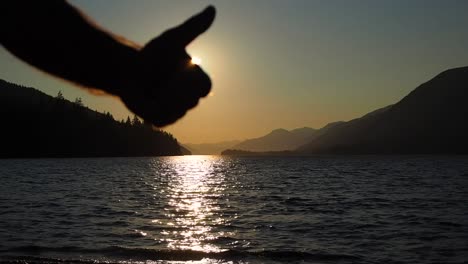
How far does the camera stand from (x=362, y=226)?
117 feet

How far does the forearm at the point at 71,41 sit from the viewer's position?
1793mm

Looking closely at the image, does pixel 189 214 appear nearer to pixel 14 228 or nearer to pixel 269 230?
pixel 269 230

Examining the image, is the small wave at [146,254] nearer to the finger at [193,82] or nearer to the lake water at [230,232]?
the lake water at [230,232]

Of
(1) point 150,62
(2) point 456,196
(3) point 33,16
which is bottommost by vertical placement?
(2) point 456,196

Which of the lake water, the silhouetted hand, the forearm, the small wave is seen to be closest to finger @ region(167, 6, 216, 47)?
the silhouetted hand

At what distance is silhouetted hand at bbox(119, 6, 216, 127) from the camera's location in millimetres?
1646

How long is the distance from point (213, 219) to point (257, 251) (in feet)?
42.9

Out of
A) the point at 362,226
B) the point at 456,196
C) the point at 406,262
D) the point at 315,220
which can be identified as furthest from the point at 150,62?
the point at 456,196

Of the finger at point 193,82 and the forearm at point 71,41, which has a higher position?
the forearm at point 71,41

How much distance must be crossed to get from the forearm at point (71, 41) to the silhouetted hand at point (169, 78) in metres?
0.08

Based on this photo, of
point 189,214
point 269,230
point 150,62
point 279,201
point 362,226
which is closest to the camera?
point 150,62

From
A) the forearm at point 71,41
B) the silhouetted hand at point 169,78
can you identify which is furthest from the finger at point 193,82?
the forearm at point 71,41

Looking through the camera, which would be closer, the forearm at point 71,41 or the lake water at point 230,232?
the forearm at point 71,41

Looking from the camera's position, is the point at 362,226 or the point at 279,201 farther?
the point at 279,201
